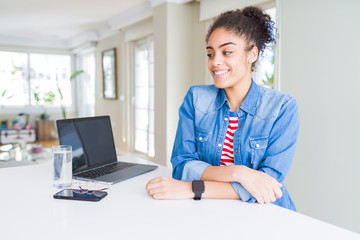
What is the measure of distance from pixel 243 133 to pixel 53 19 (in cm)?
508

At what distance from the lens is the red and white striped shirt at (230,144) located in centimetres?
124

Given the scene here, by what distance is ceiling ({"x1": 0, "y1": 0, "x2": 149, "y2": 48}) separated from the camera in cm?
439

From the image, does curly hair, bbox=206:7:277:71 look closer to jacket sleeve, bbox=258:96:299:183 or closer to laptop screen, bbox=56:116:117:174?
jacket sleeve, bbox=258:96:299:183

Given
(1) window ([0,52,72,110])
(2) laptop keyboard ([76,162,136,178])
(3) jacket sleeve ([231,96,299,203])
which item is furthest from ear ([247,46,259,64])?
(1) window ([0,52,72,110])

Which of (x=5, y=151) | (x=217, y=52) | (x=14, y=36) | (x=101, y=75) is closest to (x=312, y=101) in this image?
(x=217, y=52)

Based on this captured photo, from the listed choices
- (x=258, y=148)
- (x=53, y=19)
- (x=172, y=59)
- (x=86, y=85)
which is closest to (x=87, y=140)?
(x=258, y=148)

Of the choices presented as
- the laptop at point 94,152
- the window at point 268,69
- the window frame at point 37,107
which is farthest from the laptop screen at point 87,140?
the window frame at point 37,107

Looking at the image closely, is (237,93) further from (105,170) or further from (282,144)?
(105,170)

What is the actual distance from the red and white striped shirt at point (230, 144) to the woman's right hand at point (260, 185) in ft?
0.65

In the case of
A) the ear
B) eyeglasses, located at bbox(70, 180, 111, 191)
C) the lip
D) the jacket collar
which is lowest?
eyeglasses, located at bbox(70, 180, 111, 191)

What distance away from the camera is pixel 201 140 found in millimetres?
1277

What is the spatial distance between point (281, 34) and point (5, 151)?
3.82 meters

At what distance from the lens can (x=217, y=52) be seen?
1.22 m

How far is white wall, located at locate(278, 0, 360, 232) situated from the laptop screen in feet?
5.38
